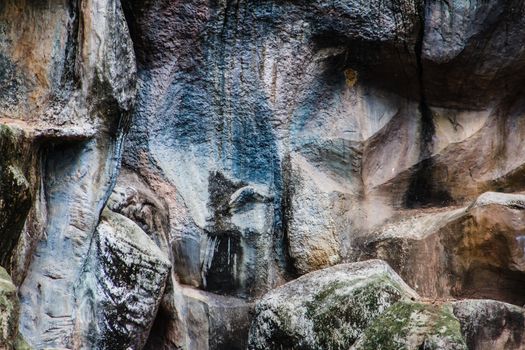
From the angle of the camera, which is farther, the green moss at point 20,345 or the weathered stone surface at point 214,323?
the weathered stone surface at point 214,323

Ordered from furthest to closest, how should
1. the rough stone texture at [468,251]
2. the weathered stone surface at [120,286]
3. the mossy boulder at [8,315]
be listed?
1. the rough stone texture at [468,251]
2. the weathered stone surface at [120,286]
3. the mossy boulder at [8,315]

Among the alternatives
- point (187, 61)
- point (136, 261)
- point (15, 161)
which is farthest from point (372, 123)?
point (15, 161)

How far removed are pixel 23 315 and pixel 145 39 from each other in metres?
1.82

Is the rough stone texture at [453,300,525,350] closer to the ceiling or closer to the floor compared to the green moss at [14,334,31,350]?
closer to the ceiling

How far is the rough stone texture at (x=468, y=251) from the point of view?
6.21 meters

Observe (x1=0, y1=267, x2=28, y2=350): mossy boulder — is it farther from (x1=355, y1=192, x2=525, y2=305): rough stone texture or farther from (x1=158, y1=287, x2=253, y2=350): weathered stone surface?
(x1=355, y1=192, x2=525, y2=305): rough stone texture

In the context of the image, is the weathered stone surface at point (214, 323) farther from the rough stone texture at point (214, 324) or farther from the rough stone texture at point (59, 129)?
the rough stone texture at point (59, 129)

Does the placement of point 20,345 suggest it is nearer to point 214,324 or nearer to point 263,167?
point 214,324

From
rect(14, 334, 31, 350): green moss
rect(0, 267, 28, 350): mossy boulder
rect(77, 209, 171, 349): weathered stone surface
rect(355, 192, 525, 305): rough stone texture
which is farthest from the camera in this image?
rect(355, 192, 525, 305): rough stone texture

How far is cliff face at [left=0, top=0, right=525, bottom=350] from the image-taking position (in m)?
5.62

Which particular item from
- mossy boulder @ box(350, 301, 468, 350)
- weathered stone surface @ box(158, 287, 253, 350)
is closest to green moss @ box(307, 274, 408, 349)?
mossy boulder @ box(350, 301, 468, 350)

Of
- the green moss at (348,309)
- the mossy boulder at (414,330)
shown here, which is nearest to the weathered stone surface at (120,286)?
the green moss at (348,309)

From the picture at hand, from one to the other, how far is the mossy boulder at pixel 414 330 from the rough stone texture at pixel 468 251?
1106mm

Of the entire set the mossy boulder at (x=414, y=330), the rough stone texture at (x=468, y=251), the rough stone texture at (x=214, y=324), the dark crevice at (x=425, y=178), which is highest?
the dark crevice at (x=425, y=178)
